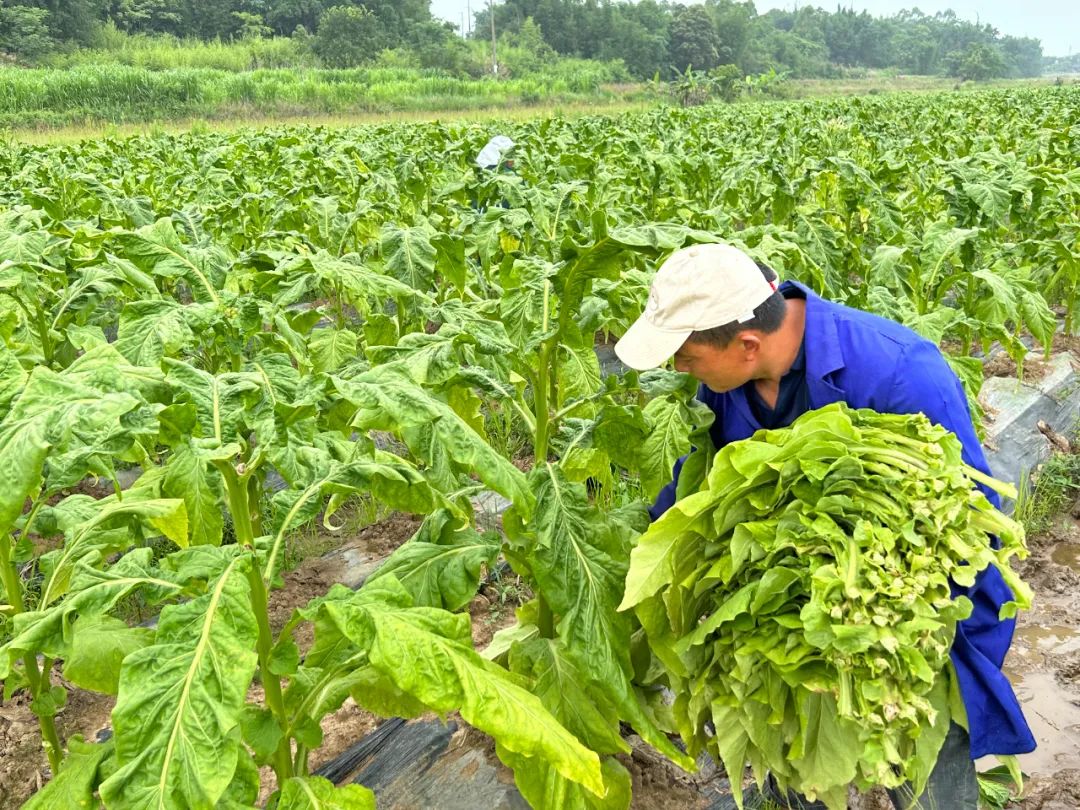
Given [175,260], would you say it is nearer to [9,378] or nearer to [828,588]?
[9,378]

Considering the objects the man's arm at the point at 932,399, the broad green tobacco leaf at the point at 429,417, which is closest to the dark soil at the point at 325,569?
the broad green tobacco leaf at the point at 429,417

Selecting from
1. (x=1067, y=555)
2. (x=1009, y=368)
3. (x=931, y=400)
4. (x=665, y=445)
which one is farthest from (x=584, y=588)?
(x=1009, y=368)

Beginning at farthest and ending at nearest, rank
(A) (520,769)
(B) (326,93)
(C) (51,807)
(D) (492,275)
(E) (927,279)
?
(B) (326,93) < (D) (492,275) < (E) (927,279) < (A) (520,769) < (C) (51,807)

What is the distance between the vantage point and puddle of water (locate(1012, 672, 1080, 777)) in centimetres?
303

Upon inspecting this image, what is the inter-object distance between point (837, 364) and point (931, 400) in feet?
0.81

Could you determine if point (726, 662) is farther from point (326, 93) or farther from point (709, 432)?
point (326, 93)

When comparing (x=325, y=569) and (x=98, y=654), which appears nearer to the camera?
(x=98, y=654)

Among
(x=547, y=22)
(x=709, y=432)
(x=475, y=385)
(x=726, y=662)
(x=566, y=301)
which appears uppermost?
(x=547, y=22)

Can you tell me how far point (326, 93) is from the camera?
3294 cm

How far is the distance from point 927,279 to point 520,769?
343 centimetres

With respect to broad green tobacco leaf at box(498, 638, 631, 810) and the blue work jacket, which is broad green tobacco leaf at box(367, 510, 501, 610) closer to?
broad green tobacco leaf at box(498, 638, 631, 810)

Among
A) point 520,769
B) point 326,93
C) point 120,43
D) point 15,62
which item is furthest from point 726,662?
point 120,43

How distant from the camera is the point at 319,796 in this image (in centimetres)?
197

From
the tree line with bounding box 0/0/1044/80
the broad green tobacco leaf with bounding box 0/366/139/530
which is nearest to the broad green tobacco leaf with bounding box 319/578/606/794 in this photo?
the broad green tobacco leaf with bounding box 0/366/139/530
